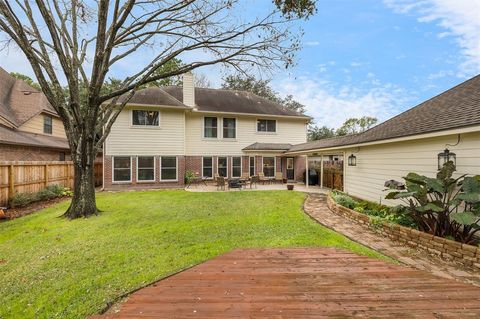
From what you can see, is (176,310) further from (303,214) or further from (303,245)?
(303,214)

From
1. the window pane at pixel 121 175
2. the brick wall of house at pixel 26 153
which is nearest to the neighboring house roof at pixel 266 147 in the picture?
the window pane at pixel 121 175

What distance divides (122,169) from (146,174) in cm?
146

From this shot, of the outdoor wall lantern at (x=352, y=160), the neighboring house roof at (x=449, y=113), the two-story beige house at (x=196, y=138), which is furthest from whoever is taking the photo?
the two-story beige house at (x=196, y=138)

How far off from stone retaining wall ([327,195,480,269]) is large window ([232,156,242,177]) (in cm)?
1254

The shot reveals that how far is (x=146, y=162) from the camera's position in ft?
54.2

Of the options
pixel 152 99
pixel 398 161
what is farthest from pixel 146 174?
pixel 398 161

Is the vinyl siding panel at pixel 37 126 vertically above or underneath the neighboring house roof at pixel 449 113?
above

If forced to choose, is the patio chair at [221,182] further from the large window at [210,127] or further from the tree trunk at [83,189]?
the tree trunk at [83,189]

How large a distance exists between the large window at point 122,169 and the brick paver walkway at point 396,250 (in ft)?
39.1

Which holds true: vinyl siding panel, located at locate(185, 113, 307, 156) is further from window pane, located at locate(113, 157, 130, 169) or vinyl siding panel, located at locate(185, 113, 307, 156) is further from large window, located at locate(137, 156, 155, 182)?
window pane, located at locate(113, 157, 130, 169)

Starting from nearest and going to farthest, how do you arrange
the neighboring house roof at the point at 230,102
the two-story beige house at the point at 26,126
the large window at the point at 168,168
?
the two-story beige house at the point at 26,126 < the large window at the point at 168,168 < the neighboring house roof at the point at 230,102

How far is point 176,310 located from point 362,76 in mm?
18544

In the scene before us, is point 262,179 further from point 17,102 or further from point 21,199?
point 17,102

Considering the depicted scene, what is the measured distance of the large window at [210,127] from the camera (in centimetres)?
1866
